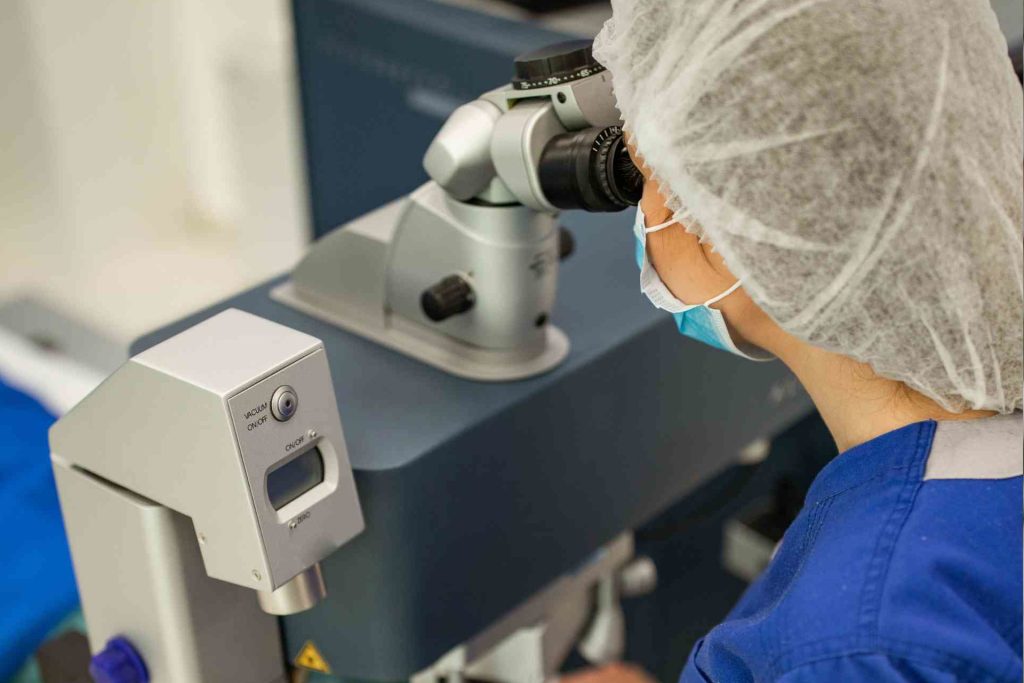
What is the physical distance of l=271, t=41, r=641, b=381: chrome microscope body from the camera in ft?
2.54

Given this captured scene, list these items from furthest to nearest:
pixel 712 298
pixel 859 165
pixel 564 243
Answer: pixel 564 243 < pixel 712 298 < pixel 859 165

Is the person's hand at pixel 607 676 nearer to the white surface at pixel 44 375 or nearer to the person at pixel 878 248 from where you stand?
the white surface at pixel 44 375

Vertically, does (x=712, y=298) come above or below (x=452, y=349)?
above

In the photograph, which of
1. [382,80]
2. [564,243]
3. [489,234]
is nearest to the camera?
[489,234]

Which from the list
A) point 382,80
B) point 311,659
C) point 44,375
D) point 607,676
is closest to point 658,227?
point 311,659

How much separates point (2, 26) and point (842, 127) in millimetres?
1951

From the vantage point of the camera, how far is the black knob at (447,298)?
847mm

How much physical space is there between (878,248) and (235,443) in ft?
1.32

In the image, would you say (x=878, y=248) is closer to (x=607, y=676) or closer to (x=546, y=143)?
(x=546, y=143)

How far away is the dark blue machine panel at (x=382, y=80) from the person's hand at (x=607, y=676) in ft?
2.54

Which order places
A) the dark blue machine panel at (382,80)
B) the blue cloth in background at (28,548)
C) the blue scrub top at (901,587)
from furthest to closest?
the dark blue machine panel at (382,80), the blue cloth in background at (28,548), the blue scrub top at (901,587)

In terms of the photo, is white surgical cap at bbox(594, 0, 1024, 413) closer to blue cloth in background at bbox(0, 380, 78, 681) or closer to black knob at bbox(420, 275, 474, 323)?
black knob at bbox(420, 275, 474, 323)

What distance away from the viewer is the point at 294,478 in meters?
0.74

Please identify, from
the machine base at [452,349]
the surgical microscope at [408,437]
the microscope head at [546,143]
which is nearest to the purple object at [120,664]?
the surgical microscope at [408,437]
